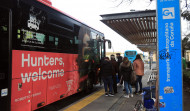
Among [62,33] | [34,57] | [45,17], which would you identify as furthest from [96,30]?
[34,57]

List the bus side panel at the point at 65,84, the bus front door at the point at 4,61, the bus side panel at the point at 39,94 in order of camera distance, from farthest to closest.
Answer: the bus side panel at the point at 65,84 → the bus side panel at the point at 39,94 → the bus front door at the point at 4,61

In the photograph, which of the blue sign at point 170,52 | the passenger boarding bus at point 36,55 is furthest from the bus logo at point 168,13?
the passenger boarding bus at point 36,55

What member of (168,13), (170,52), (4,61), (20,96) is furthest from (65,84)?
(168,13)

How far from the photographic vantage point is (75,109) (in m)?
5.91

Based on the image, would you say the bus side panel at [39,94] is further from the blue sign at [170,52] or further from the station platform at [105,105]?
the blue sign at [170,52]

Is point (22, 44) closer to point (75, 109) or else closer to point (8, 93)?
point (8, 93)

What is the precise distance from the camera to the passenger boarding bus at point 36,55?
363 centimetres

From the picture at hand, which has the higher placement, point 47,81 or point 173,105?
point 47,81

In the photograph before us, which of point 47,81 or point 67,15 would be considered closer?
point 47,81

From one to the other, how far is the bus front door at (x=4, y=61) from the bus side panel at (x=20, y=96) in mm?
162

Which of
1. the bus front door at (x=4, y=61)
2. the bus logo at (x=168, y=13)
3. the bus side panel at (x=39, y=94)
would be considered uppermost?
the bus logo at (x=168, y=13)

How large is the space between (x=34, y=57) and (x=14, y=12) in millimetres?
1116

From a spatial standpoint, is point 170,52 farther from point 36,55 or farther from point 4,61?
point 4,61

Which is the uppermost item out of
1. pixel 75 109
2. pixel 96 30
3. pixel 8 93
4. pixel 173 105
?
pixel 96 30
